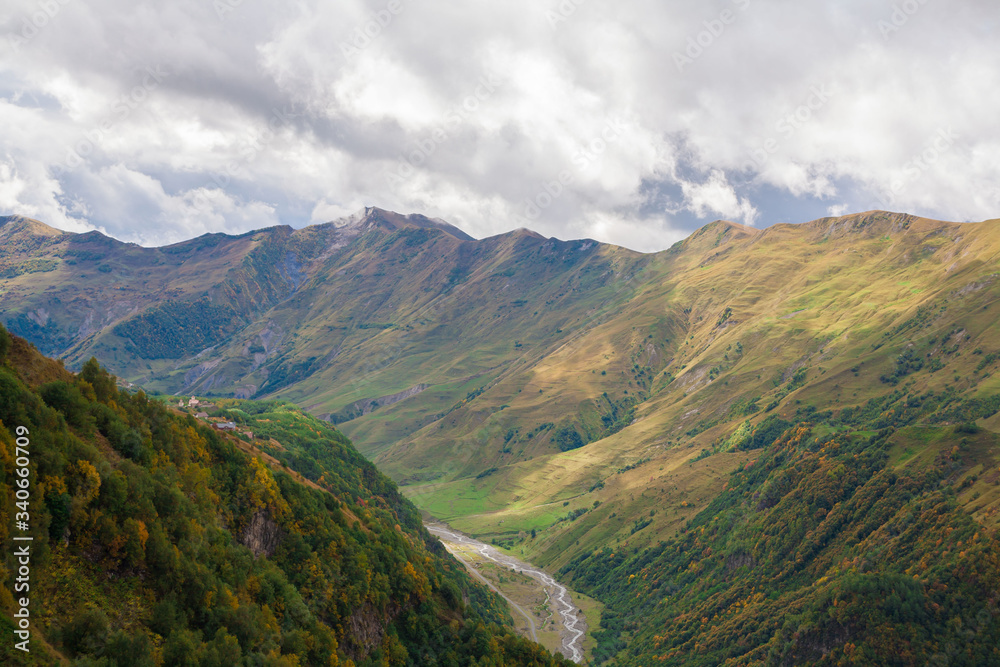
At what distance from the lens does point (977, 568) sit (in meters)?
160

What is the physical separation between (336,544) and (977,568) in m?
169

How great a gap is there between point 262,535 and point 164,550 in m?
26.2

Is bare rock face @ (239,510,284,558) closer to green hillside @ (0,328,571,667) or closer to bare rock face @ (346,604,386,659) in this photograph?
green hillside @ (0,328,571,667)

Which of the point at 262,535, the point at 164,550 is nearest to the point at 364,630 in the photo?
the point at 262,535

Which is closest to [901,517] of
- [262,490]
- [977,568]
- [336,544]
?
[977,568]

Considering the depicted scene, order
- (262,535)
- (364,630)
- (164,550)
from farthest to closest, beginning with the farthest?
(364,630)
(262,535)
(164,550)

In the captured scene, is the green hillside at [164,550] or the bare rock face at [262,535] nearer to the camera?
the green hillside at [164,550]

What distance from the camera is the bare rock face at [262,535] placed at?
71.8m

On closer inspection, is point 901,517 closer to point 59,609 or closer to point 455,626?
point 455,626

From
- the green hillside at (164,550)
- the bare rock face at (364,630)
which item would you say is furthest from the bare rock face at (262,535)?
the bare rock face at (364,630)

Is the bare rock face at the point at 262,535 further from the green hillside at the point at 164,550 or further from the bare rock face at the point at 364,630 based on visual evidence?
the bare rock face at the point at 364,630

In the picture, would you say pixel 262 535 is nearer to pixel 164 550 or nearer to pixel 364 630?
pixel 364 630

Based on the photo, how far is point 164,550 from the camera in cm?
4988

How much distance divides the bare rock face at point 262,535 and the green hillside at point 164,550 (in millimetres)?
188
